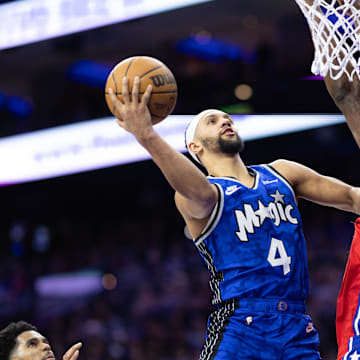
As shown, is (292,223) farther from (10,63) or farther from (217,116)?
(10,63)

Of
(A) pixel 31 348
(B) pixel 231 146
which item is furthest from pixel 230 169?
(A) pixel 31 348

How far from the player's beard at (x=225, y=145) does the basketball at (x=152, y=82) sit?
0.49 metres

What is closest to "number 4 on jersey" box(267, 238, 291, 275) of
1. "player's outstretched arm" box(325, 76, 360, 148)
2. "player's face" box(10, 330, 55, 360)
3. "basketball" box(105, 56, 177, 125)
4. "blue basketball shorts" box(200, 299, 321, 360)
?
"blue basketball shorts" box(200, 299, 321, 360)

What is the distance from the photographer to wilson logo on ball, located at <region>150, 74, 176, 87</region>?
9.94ft

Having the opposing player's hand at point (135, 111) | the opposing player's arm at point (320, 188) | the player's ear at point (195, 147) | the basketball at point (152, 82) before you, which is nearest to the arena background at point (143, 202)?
the opposing player's arm at point (320, 188)

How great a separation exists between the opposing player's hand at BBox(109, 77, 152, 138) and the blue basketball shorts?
1003 millimetres

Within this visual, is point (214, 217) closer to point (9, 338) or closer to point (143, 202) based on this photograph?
point (9, 338)

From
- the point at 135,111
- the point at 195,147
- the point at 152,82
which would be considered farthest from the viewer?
the point at 195,147

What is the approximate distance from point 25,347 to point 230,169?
174cm

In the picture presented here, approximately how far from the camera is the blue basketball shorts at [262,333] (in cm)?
305

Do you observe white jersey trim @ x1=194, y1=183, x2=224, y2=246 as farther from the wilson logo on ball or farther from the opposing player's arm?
the wilson logo on ball

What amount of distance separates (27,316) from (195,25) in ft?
19.3

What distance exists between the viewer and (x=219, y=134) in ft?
11.7

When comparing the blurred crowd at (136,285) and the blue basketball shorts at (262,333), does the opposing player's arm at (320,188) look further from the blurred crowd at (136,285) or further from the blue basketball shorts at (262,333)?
the blurred crowd at (136,285)
